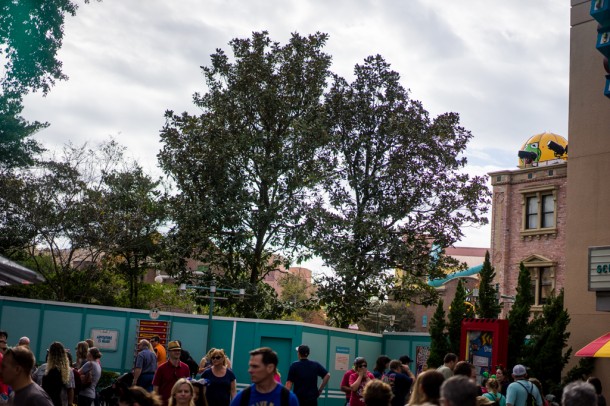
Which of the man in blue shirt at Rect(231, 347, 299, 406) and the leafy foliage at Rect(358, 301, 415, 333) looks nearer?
the man in blue shirt at Rect(231, 347, 299, 406)

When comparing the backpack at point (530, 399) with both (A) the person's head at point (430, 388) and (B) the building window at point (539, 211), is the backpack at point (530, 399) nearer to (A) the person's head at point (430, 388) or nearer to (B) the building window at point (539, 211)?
(A) the person's head at point (430, 388)

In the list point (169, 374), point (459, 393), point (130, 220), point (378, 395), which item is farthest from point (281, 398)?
point (130, 220)

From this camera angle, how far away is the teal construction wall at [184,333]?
29.6 metres

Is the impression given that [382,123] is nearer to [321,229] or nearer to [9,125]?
[321,229]

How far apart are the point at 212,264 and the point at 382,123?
9.38 meters

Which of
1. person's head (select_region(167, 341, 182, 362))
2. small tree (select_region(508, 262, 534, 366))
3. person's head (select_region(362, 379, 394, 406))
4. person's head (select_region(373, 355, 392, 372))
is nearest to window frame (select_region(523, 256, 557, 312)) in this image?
small tree (select_region(508, 262, 534, 366))

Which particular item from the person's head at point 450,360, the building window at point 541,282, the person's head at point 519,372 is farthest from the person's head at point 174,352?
the building window at point 541,282

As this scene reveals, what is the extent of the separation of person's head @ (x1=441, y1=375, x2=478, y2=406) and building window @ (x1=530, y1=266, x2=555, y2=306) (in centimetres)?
3989

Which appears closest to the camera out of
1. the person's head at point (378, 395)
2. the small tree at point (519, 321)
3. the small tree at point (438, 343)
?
the person's head at point (378, 395)

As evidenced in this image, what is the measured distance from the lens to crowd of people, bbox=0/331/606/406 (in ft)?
22.4

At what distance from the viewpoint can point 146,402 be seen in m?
6.88

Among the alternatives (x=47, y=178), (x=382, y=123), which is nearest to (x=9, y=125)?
(x=47, y=178)

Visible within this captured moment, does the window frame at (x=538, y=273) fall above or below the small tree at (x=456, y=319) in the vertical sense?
above

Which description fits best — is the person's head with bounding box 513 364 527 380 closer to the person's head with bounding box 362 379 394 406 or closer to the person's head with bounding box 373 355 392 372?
the person's head with bounding box 373 355 392 372
